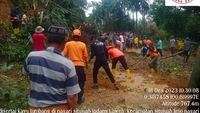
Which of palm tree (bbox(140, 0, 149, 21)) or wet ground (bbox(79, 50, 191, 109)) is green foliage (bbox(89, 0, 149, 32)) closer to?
palm tree (bbox(140, 0, 149, 21))

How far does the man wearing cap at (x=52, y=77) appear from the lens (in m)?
2.87

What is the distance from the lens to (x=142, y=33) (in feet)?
108

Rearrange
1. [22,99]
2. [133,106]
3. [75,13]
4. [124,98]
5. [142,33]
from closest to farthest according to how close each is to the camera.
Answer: [22,99], [133,106], [124,98], [75,13], [142,33]

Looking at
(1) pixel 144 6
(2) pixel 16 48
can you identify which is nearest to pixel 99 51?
(2) pixel 16 48

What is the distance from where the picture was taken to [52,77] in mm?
2873

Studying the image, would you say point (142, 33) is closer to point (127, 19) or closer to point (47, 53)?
point (127, 19)

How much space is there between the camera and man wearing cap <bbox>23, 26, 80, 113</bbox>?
9.42 feet

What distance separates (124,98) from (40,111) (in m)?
3.88

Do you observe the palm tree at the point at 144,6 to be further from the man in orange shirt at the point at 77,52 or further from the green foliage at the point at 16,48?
the man in orange shirt at the point at 77,52

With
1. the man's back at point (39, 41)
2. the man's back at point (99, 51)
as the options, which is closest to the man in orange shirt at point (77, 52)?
the man's back at point (39, 41)

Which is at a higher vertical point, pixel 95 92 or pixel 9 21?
pixel 9 21

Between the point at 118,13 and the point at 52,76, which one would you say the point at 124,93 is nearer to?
the point at 52,76

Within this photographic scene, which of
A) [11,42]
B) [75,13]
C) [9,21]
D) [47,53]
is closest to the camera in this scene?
[47,53]

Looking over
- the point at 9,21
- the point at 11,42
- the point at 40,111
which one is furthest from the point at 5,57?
the point at 40,111
